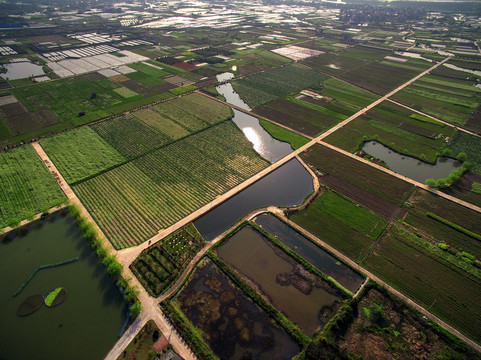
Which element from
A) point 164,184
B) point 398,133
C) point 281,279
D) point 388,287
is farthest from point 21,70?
point 388,287

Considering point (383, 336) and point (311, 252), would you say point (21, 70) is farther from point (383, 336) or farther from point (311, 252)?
point (383, 336)

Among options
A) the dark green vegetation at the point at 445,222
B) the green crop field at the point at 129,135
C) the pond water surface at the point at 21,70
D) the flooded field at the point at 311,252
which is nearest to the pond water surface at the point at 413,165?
the dark green vegetation at the point at 445,222

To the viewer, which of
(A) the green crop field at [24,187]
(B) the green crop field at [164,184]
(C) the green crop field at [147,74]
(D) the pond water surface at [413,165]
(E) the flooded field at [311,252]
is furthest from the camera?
(C) the green crop field at [147,74]

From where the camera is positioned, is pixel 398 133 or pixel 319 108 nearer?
pixel 398 133

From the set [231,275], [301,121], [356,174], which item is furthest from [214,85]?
[231,275]

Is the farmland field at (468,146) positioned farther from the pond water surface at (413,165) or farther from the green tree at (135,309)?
the green tree at (135,309)
